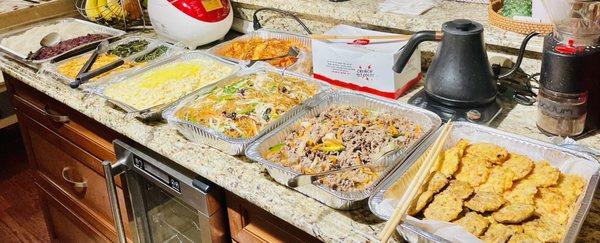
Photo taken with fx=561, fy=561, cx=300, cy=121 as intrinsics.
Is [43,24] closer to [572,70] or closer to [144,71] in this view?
[144,71]

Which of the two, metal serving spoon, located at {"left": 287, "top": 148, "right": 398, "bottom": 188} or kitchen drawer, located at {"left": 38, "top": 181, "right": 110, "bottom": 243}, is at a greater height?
metal serving spoon, located at {"left": 287, "top": 148, "right": 398, "bottom": 188}

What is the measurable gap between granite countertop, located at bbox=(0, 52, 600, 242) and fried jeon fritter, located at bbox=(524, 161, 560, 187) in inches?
3.6

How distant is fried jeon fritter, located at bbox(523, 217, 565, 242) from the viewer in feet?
2.93

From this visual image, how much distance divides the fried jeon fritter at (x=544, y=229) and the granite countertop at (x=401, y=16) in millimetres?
619

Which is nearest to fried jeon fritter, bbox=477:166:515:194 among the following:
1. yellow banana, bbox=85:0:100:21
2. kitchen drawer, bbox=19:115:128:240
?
kitchen drawer, bbox=19:115:128:240

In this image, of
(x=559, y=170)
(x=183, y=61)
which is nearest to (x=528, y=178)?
(x=559, y=170)

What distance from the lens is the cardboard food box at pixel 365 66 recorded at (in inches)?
56.4

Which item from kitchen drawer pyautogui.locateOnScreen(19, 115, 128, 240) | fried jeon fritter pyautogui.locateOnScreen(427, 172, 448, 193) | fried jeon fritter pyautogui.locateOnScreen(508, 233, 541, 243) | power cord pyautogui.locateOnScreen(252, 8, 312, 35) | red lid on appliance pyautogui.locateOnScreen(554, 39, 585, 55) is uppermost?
red lid on appliance pyautogui.locateOnScreen(554, 39, 585, 55)

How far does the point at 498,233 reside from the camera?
36.0 inches

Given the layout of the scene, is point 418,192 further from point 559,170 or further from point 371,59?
point 371,59

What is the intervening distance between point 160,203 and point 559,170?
41.5 inches

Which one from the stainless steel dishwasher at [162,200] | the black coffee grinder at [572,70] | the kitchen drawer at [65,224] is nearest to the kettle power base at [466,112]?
the black coffee grinder at [572,70]

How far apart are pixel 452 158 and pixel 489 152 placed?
0.07m

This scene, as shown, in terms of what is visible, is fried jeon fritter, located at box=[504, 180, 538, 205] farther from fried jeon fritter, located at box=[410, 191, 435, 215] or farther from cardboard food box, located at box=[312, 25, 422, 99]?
cardboard food box, located at box=[312, 25, 422, 99]
